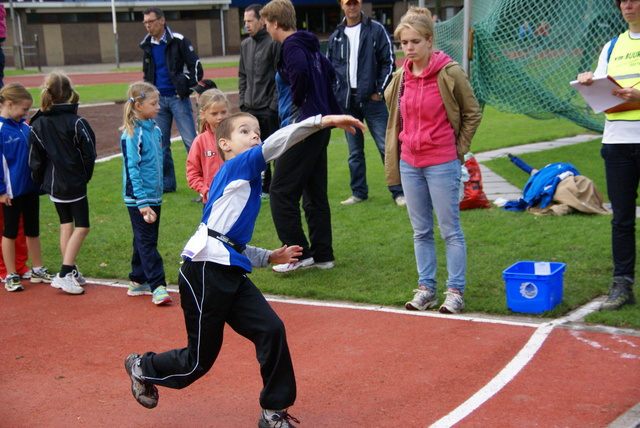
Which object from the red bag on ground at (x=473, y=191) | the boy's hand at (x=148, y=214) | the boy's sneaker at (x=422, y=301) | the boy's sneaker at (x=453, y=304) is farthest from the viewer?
the red bag on ground at (x=473, y=191)

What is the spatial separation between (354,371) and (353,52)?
5465 mm

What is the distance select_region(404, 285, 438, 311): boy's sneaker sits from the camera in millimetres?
5969

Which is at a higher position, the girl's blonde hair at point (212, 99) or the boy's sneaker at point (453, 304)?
the girl's blonde hair at point (212, 99)

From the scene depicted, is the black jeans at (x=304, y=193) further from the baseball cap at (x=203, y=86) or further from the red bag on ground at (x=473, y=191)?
the baseball cap at (x=203, y=86)

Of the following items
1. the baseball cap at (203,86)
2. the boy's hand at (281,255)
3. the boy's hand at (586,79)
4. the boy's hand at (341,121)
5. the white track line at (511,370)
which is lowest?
the white track line at (511,370)

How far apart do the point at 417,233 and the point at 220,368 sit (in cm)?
193

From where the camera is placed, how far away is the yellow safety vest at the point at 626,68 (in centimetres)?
546

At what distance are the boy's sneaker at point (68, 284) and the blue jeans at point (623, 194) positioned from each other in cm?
453

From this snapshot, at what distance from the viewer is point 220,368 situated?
5062 millimetres

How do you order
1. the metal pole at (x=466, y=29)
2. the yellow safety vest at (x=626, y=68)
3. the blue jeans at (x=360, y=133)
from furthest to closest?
the blue jeans at (x=360, y=133)
the metal pole at (x=466, y=29)
the yellow safety vest at (x=626, y=68)

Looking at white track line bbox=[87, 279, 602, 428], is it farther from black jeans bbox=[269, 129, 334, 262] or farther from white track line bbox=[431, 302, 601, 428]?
black jeans bbox=[269, 129, 334, 262]

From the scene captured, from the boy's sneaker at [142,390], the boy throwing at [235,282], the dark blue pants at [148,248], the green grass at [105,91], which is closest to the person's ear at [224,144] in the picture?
the boy throwing at [235,282]

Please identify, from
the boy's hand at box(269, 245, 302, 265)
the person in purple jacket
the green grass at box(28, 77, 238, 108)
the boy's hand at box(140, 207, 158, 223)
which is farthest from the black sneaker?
the green grass at box(28, 77, 238, 108)

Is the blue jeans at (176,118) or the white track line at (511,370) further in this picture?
the blue jeans at (176,118)
